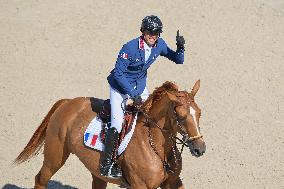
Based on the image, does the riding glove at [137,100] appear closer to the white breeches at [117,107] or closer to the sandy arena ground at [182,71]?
the white breeches at [117,107]

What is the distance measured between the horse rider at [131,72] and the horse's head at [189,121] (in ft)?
3.36

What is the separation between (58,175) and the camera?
1275cm

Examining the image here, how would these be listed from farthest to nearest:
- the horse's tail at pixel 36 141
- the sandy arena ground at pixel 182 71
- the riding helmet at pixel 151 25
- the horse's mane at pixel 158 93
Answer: the sandy arena ground at pixel 182 71 < the horse's tail at pixel 36 141 < the riding helmet at pixel 151 25 < the horse's mane at pixel 158 93

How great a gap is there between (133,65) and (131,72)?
177 millimetres

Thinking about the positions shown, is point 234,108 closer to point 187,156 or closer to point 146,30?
point 187,156

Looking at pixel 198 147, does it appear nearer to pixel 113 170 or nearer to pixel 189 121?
pixel 189 121

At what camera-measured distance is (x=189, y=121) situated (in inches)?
323

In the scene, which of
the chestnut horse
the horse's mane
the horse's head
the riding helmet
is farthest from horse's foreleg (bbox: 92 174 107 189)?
the riding helmet

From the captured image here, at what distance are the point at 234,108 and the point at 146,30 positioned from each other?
666cm

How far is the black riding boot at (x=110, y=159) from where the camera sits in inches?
368

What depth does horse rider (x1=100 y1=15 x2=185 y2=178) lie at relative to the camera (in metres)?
9.16

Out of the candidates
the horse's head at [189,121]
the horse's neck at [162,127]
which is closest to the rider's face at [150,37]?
the horse's neck at [162,127]

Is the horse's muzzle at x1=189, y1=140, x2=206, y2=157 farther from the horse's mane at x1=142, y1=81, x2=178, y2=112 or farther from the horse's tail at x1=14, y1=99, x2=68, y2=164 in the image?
the horse's tail at x1=14, y1=99, x2=68, y2=164

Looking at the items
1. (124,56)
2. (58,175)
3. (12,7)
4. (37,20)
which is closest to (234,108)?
(58,175)
